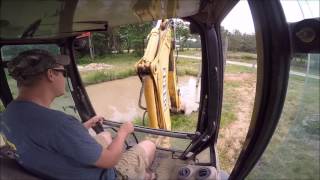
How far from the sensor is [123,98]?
37.8 ft

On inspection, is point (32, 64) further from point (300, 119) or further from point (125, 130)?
point (300, 119)

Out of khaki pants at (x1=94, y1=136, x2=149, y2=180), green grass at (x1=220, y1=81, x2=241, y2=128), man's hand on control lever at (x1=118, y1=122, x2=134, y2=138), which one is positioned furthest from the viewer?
green grass at (x1=220, y1=81, x2=241, y2=128)

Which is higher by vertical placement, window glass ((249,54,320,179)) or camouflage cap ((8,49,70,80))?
camouflage cap ((8,49,70,80))

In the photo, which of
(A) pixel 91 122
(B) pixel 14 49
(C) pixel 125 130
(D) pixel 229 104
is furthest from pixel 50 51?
(D) pixel 229 104

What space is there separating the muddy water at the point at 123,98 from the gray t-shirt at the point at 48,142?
21.2ft

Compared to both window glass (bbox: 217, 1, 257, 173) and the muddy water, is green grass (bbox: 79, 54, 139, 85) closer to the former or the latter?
the muddy water

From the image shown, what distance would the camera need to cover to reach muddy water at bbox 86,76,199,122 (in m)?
9.46

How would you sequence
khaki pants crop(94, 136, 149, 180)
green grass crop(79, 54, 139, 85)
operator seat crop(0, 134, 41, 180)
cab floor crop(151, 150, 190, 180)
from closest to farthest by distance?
operator seat crop(0, 134, 41, 180) → khaki pants crop(94, 136, 149, 180) → cab floor crop(151, 150, 190, 180) → green grass crop(79, 54, 139, 85)

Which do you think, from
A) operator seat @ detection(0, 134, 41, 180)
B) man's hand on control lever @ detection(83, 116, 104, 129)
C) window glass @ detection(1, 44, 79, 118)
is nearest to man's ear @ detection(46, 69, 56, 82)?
operator seat @ detection(0, 134, 41, 180)

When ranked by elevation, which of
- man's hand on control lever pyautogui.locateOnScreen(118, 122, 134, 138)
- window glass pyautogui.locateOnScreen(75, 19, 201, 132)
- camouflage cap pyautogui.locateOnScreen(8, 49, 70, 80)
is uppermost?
camouflage cap pyautogui.locateOnScreen(8, 49, 70, 80)

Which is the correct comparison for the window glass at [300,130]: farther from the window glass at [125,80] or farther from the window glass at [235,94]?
the window glass at [125,80]

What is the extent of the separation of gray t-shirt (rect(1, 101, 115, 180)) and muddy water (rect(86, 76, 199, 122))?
21.2 ft

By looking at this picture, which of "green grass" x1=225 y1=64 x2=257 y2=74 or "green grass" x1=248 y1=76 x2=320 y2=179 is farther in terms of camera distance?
"green grass" x1=225 y1=64 x2=257 y2=74

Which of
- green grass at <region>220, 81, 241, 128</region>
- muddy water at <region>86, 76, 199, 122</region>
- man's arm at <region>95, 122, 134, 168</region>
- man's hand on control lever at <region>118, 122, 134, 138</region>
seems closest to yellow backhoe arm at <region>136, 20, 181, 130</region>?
man's hand on control lever at <region>118, 122, 134, 138</region>
